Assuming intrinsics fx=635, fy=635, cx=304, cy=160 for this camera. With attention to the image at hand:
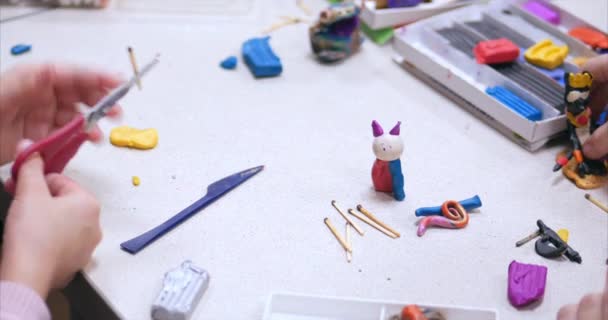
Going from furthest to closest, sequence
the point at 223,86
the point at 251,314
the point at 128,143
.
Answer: the point at 223,86, the point at 128,143, the point at 251,314

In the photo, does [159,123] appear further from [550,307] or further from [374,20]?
Answer: [550,307]

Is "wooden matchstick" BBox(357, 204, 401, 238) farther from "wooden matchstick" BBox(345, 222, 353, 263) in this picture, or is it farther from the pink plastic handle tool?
the pink plastic handle tool

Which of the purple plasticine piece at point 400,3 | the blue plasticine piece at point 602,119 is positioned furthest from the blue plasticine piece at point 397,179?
the purple plasticine piece at point 400,3

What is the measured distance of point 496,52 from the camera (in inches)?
33.6

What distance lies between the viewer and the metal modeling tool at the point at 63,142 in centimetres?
59

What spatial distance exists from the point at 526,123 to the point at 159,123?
450mm

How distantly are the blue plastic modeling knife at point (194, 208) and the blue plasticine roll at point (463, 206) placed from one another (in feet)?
0.62

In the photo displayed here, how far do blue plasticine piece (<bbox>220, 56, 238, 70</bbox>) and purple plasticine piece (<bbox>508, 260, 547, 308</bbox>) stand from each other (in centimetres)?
49

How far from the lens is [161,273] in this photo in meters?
0.60

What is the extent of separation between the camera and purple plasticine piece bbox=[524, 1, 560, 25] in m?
0.98

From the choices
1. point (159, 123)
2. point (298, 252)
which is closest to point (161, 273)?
point (298, 252)

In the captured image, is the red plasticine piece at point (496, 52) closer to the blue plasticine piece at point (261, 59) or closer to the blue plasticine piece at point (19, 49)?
the blue plasticine piece at point (261, 59)

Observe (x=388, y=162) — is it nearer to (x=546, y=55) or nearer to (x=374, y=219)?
(x=374, y=219)

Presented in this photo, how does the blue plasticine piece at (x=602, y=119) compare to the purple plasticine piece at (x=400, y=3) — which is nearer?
the blue plasticine piece at (x=602, y=119)
